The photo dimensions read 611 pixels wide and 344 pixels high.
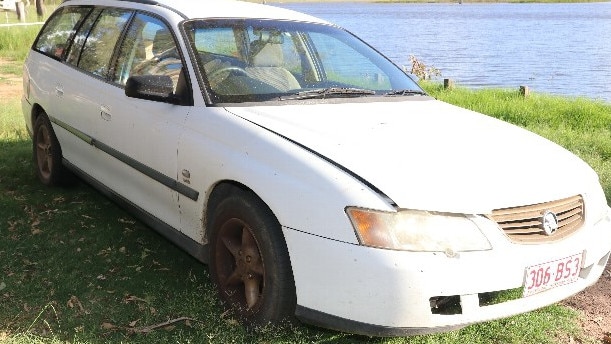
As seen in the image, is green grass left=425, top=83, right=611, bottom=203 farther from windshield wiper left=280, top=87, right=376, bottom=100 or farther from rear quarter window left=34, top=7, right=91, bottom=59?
rear quarter window left=34, top=7, right=91, bottom=59

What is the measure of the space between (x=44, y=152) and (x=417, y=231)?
4192mm

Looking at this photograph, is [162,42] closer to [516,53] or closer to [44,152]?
[44,152]

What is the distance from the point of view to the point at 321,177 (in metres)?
2.97

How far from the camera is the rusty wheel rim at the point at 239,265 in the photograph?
340 cm

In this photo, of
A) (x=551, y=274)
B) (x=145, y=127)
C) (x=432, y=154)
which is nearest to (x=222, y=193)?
(x=145, y=127)

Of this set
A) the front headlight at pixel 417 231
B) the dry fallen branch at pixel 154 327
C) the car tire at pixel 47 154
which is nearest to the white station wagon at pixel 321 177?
the front headlight at pixel 417 231

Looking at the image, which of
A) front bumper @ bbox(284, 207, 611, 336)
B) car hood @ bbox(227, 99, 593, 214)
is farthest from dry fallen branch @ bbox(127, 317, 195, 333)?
car hood @ bbox(227, 99, 593, 214)

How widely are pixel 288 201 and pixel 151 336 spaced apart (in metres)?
1.09

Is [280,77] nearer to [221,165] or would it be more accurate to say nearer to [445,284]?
[221,165]

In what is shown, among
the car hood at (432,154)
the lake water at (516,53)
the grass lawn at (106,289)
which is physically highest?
the car hood at (432,154)

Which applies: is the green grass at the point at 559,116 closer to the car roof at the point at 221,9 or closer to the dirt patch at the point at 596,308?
the dirt patch at the point at 596,308

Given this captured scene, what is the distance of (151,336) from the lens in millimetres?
3518

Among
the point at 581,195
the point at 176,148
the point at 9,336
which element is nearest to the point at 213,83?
the point at 176,148

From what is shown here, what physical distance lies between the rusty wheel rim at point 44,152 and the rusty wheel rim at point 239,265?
2.78 metres
